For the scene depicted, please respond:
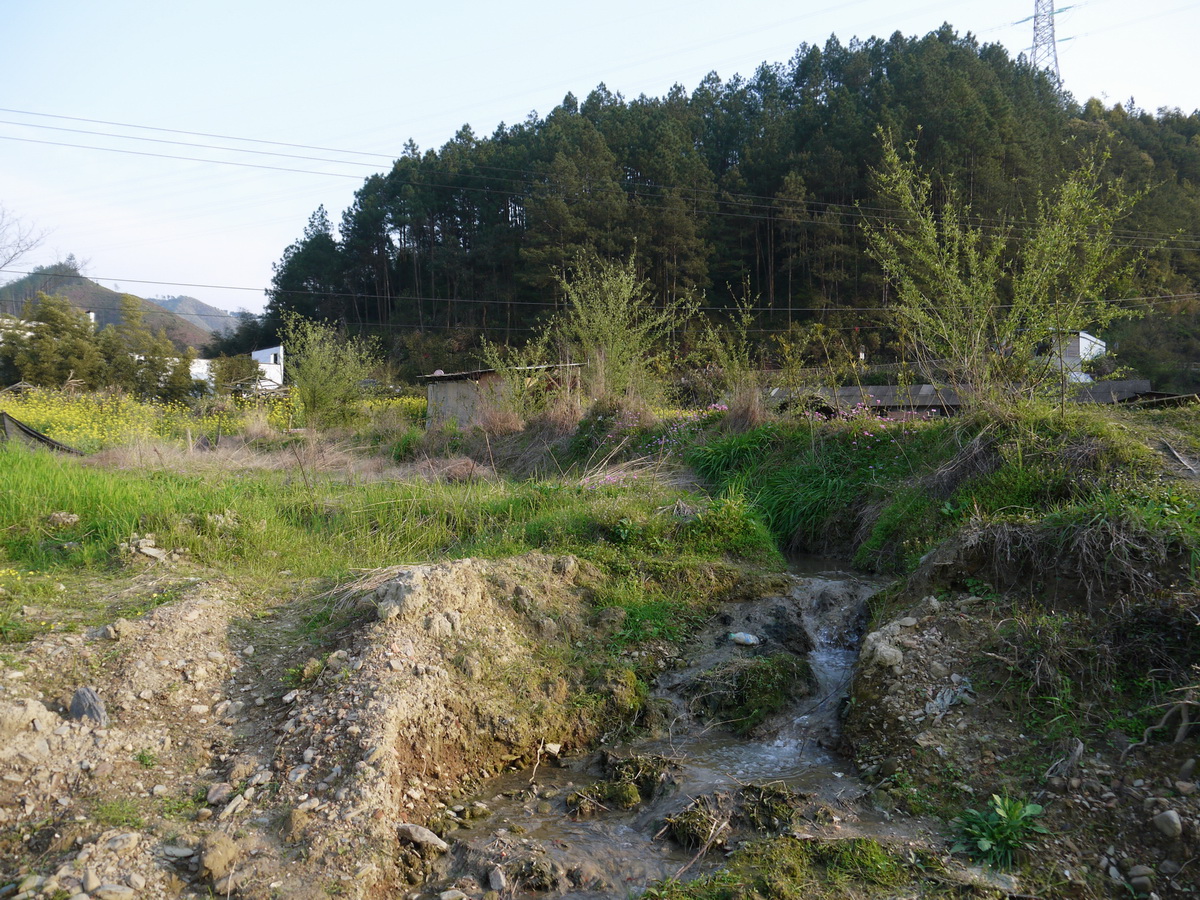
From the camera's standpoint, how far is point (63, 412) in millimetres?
16984

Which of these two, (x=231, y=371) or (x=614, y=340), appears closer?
(x=614, y=340)

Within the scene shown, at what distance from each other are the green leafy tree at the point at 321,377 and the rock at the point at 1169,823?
17738mm

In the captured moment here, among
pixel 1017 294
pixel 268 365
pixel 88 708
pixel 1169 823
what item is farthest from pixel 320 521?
pixel 268 365

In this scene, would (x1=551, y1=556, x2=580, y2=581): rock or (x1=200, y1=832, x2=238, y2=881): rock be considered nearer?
(x1=200, y1=832, x2=238, y2=881): rock

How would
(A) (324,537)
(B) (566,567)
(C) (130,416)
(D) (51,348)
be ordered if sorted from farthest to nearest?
1. (D) (51,348)
2. (C) (130,416)
3. (A) (324,537)
4. (B) (566,567)

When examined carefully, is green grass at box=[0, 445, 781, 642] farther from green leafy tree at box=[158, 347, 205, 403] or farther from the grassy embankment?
green leafy tree at box=[158, 347, 205, 403]

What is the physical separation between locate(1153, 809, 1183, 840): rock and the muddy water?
1.03 meters

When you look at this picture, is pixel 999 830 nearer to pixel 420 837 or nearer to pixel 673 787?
pixel 673 787

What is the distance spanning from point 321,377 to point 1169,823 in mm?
18481

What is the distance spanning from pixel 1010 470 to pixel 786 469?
3189 mm

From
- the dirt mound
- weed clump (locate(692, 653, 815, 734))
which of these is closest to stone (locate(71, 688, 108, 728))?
the dirt mound

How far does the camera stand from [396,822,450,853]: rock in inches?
123

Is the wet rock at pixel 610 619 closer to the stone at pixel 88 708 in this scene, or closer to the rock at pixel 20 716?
the stone at pixel 88 708

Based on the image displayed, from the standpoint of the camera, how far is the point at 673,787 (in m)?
3.66
